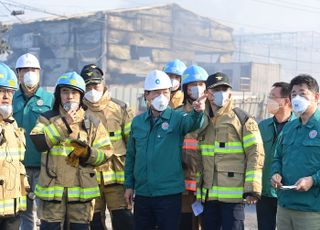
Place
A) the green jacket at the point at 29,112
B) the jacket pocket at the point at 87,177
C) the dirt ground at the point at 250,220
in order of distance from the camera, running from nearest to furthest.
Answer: the jacket pocket at the point at 87,177
the green jacket at the point at 29,112
the dirt ground at the point at 250,220

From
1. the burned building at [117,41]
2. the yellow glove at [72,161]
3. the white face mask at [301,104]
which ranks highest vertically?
the burned building at [117,41]

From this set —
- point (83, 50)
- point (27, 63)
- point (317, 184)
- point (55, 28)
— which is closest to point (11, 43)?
point (55, 28)

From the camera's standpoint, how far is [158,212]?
15.2 feet

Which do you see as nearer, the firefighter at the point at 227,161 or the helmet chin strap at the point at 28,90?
the firefighter at the point at 227,161

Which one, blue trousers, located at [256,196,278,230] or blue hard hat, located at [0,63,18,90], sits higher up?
blue hard hat, located at [0,63,18,90]

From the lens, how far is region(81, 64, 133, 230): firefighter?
5.27 metres

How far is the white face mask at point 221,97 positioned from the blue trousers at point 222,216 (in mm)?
982

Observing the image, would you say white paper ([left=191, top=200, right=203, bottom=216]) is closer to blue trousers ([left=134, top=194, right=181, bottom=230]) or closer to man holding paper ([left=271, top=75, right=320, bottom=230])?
blue trousers ([left=134, top=194, right=181, bottom=230])

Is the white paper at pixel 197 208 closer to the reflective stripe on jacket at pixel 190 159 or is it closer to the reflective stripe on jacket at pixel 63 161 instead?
the reflective stripe on jacket at pixel 190 159

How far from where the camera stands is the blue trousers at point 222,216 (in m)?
4.63

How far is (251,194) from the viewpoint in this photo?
4.55 meters

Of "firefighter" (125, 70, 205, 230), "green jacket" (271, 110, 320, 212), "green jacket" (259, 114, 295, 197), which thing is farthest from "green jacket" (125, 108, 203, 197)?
"green jacket" (259, 114, 295, 197)

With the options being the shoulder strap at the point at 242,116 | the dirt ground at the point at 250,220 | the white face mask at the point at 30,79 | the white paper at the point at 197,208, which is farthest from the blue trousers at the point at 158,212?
the dirt ground at the point at 250,220

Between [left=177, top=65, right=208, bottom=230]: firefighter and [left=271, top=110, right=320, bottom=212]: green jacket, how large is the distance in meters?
1.09
